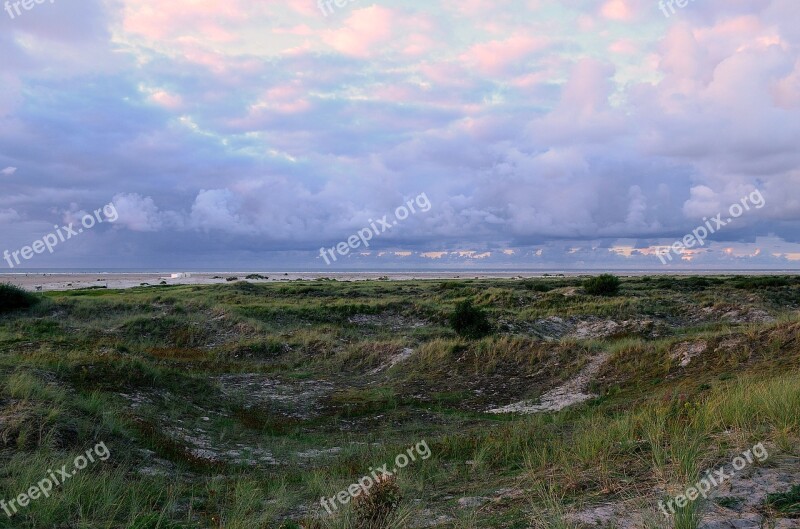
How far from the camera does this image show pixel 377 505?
5.26m

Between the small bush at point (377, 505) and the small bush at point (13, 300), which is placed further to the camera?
the small bush at point (13, 300)

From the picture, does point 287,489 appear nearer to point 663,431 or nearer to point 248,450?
point 248,450

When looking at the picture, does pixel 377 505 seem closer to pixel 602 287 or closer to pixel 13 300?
pixel 13 300

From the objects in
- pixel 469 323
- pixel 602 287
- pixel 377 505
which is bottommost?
pixel 469 323

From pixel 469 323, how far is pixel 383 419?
1198 centimetres

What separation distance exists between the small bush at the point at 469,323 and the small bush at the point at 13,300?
30492 millimetres

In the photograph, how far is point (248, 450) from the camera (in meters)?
11.6

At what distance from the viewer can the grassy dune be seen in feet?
19.3

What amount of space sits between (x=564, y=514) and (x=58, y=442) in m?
8.66

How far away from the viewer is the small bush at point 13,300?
35.4m

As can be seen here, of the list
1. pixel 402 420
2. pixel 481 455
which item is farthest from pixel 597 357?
pixel 481 455

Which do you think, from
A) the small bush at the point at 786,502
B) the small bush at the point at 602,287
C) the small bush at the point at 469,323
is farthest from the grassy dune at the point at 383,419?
the small bush at the point at 602,287

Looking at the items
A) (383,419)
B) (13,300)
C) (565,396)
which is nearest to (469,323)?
(565,396)

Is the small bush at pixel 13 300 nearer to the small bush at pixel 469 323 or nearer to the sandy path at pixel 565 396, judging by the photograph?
the small bush at pixel 469 323
